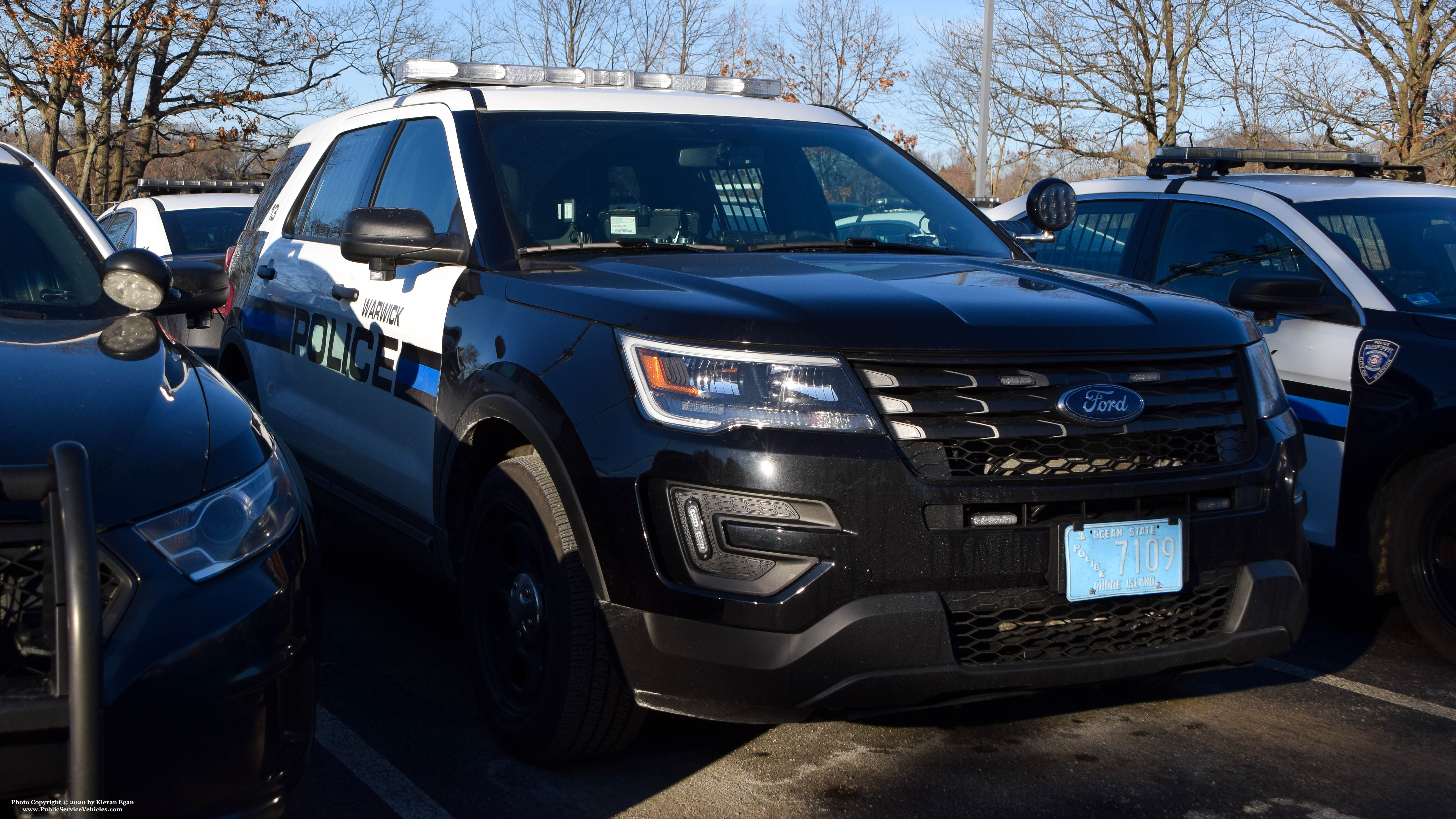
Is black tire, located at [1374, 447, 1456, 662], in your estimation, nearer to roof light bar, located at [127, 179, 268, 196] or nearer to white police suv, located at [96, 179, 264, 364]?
white police suv, located at [96, 179, 264, 364]

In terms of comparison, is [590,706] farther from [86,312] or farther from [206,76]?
[206,76]

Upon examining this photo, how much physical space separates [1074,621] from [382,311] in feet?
7.84

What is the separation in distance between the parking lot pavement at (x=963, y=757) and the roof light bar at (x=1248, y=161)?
8.46ft

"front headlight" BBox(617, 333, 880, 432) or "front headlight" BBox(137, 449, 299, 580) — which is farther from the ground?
"front headlight" BBox(617, 333, 880, 432)

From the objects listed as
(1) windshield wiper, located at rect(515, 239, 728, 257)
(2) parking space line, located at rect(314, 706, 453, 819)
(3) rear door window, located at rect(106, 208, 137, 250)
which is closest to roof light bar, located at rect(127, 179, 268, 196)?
(3) rear door window, located at rect(106, 208, 137, 250)

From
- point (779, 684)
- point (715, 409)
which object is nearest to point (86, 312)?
point (715, 409)

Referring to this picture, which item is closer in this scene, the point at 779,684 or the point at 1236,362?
the point at 779,684

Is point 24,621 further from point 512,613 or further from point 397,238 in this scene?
point 397,238

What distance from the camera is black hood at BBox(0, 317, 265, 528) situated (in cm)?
235

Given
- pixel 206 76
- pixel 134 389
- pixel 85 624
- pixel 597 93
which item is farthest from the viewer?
pixel 206 76

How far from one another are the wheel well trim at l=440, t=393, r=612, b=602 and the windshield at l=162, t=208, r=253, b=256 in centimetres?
653

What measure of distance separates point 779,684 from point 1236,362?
1444 millimetres

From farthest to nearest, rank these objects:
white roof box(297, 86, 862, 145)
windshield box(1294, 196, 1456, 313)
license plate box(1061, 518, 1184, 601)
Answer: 1. windshield box(1294, 196, 1456, 313)
2. white roof box(297, 86, 862, 145)
3. license plate box(1061, 518, 1184, 601)

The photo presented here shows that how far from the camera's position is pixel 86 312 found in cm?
354
